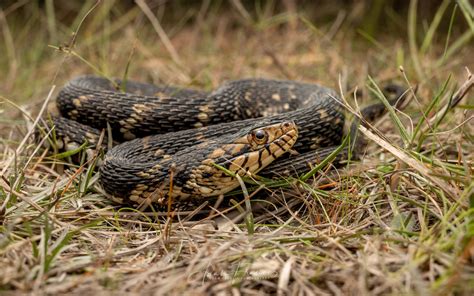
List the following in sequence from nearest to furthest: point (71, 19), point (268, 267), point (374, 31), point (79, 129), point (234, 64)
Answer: point (268, 267)
point (79, 129)
point (234, 64)
point (374, 31)
point (71, 19)

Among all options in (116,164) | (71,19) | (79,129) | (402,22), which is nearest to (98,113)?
(79,129)

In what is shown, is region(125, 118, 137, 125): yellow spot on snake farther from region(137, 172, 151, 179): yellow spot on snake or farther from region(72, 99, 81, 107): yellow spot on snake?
region(137, 172, 151, 179): yellow spot on snake

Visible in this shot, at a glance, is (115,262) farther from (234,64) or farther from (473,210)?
(234,64)

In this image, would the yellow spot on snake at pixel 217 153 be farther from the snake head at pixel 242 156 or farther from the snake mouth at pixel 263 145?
the snake mouth at pixel 263 145

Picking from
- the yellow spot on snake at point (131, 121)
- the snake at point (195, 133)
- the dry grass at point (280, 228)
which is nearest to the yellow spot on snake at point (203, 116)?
the snake at point (195, 133)

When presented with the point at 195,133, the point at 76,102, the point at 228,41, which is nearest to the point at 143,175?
the point at 195,133

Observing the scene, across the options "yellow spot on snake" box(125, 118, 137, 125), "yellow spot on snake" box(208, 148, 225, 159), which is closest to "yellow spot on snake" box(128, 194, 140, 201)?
"yellow spot on snake" box(208, 148, 225, 159)

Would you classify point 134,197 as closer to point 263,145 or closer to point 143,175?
point 143,175
